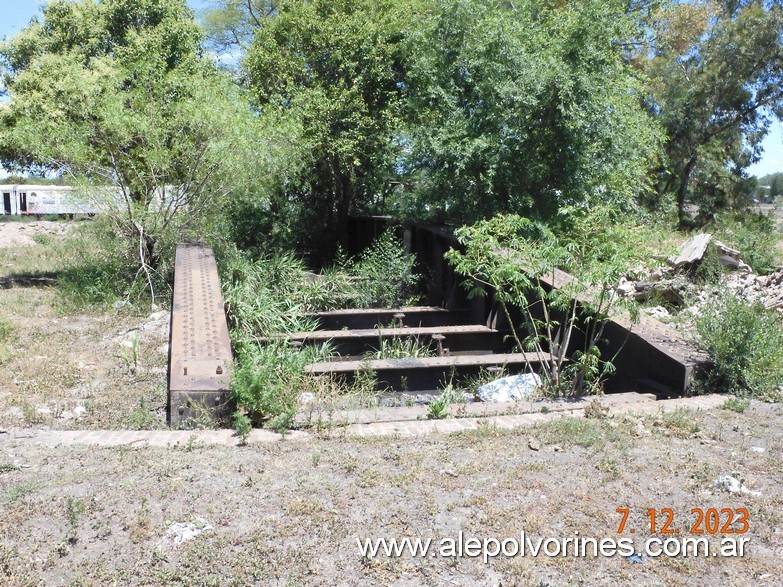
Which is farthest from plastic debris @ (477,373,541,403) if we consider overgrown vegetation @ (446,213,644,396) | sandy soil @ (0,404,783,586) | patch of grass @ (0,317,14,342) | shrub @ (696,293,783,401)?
patch of grass @ (0,317,14,342)

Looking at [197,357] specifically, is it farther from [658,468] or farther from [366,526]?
[658,468]

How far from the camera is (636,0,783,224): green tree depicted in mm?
21375

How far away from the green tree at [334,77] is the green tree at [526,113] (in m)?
1.97

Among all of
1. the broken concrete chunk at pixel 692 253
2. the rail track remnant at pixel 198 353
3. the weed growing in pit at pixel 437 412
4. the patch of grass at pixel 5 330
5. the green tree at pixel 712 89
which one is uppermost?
the green tree at pixel 712 89

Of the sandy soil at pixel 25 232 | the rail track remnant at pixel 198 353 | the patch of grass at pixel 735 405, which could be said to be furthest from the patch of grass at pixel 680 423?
the sandy soil at pixel 25 232

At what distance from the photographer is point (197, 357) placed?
5770 millimetres

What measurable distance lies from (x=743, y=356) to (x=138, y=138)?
9.25 metres

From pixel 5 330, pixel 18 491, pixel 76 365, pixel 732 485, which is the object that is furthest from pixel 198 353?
pixel 5 330

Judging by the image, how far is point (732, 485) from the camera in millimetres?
3977

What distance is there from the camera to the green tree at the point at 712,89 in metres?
21.4

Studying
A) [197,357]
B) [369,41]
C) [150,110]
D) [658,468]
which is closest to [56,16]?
[150,110]

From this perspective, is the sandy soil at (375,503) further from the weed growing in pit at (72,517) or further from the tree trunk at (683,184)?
the tree trunk at (683,184)

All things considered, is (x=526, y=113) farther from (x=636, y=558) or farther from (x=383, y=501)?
(x=636, y=558)

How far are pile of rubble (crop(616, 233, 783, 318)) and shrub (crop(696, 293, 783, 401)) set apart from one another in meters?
3.12
